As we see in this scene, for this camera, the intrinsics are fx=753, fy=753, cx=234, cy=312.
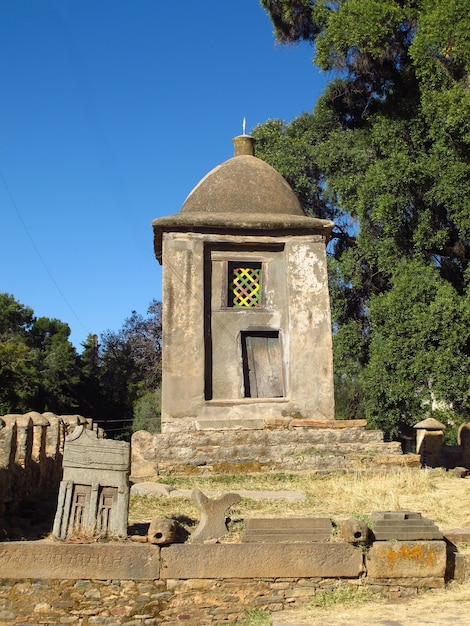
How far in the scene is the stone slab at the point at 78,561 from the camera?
6.69m

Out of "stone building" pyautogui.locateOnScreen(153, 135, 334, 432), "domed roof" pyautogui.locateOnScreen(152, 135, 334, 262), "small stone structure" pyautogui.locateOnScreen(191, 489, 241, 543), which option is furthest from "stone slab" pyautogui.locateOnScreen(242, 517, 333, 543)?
"domed roof" pyautogui.locateOnScreen(152, 135, 334, 262)

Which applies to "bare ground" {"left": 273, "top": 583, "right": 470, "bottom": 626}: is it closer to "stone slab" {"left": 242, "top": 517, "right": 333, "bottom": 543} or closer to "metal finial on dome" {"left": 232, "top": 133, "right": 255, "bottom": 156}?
"stone slab" {"left": 242, "top": 517, "right": 333, "bottom": 543}

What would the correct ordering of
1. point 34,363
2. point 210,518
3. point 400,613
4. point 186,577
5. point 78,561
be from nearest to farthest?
point 400,613 < point 78,561 < point 186,577 < point 210,518 < point 34,363

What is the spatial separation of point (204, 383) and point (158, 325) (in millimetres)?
20622

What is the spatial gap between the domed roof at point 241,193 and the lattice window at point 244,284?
933 mm

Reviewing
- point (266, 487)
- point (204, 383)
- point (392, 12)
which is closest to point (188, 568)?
point (266, 487)

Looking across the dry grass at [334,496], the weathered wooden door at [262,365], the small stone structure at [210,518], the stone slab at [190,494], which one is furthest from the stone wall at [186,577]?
the weathered wooden door at [262,365]

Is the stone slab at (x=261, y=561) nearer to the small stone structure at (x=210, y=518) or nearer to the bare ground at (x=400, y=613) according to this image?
the small stone structure at (x=210, y=518)

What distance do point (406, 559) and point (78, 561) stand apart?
303 centimetres

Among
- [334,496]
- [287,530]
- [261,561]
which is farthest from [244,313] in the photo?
[261,561]

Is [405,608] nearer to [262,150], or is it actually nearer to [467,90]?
[467,90]

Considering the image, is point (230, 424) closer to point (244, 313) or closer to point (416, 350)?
point (244, 313)

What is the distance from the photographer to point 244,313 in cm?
1255

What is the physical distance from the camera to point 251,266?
12.9 m
